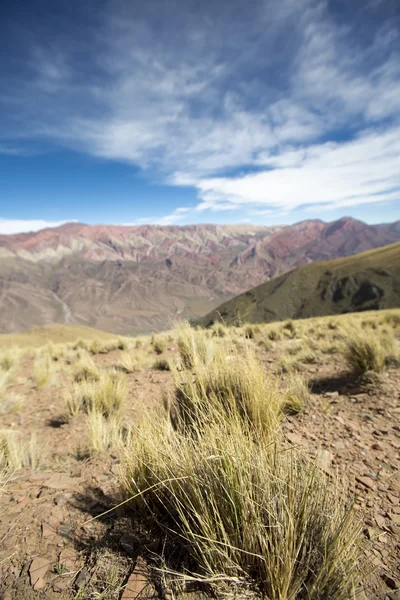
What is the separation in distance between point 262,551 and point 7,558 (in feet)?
4.96

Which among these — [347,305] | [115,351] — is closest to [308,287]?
[347,305]

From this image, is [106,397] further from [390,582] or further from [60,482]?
[390,582]

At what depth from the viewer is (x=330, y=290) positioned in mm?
107562

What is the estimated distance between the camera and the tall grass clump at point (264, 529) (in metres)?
1.25

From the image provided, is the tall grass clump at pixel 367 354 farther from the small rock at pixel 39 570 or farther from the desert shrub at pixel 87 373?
the desert shrub at pixel 87 373

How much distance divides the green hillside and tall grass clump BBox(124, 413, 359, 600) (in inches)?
3393

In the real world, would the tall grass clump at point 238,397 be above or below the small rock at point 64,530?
above

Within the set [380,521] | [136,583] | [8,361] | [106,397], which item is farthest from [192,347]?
[8,361]

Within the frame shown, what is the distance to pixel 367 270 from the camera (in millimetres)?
103375

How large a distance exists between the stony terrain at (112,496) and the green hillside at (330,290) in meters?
83.9

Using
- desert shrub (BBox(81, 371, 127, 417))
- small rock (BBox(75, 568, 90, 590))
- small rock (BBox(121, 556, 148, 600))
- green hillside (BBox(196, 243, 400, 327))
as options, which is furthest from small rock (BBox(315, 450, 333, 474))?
green hillside (BBox(196, 243, 400, 327))

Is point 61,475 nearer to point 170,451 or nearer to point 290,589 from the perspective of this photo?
point 170,451

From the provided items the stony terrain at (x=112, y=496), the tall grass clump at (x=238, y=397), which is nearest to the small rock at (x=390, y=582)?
the stony terrain at (x=112, y=496)

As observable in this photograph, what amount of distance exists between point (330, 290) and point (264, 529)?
117277 millimetres
